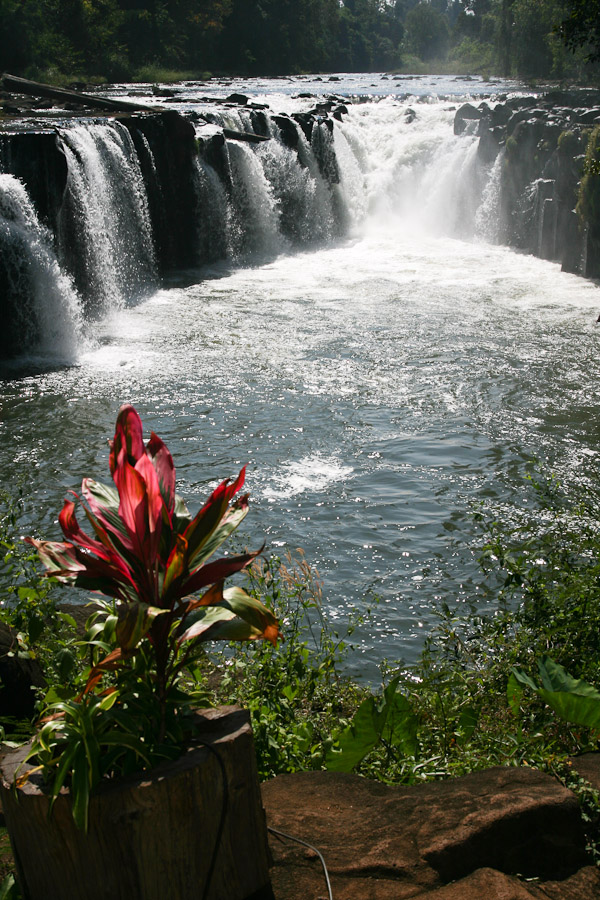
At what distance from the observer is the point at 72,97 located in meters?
19.8

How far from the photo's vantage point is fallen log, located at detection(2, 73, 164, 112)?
18.9 meters

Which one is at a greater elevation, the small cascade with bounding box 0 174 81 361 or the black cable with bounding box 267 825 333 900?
the small cascade with bounding box 0 174 81 361

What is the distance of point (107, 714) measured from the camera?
2.19 metres

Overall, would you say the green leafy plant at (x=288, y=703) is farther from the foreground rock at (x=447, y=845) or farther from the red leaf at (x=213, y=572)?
the red leaf at (x=213, y=572)

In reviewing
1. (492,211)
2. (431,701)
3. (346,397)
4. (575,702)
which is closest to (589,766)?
(575,702)

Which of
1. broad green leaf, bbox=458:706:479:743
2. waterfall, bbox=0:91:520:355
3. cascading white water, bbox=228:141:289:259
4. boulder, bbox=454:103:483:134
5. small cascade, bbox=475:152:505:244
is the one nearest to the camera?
broad green leaf, bbox=458:706:479:743

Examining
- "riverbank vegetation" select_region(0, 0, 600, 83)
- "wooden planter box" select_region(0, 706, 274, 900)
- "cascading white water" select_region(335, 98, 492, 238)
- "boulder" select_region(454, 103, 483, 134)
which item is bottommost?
"wooden planter box" select_region(0, 706, 274, 900)

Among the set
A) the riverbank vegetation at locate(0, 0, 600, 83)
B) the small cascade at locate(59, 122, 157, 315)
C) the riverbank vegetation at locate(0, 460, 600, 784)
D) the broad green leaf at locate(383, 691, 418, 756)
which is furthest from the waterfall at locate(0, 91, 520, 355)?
the broad green leaf at locate(383, 691, 418, 756)

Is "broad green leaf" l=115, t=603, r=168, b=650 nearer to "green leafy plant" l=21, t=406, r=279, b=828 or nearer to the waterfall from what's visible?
"green leafy plant" l=21, t=406, r=279, b=828

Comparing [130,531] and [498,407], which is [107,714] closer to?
[130,531]

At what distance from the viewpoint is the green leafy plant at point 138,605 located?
215cm

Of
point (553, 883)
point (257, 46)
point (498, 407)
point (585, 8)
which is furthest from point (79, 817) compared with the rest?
point (257, 46)

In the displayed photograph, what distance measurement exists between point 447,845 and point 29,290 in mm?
11667

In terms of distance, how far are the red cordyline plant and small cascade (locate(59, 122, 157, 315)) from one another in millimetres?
12600
